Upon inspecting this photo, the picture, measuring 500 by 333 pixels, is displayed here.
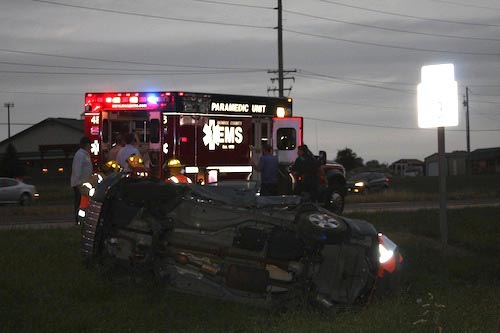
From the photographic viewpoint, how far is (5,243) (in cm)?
1188

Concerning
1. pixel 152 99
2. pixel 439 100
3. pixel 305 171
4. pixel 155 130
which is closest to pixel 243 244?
pixel 439 100

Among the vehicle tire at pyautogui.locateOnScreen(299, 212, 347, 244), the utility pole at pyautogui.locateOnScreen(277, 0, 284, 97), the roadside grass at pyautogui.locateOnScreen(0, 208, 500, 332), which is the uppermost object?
the utility pole at pyautogui.locateOnScreen(277, 0, 284, 97)

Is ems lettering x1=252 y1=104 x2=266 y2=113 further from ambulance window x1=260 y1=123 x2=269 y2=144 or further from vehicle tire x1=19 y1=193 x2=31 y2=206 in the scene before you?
vehicle tire x1=19 y1=193 x2=31 y2=206

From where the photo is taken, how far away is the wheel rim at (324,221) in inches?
289

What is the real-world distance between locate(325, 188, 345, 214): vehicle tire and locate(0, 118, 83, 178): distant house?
142ft

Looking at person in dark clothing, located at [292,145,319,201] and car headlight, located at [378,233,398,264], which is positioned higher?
person in dark clothing, located at [292,145,319,201]

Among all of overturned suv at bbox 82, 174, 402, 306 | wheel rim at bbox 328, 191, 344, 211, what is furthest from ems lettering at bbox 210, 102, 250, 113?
overturned suv at bbox 82, 174, 402, 306

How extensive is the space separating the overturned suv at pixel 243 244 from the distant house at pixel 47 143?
55.4 metres

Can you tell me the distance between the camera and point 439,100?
39.9ft

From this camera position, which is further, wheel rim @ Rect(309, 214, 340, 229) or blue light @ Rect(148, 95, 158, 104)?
blue light @ Rect(148, 95, 158, 104)

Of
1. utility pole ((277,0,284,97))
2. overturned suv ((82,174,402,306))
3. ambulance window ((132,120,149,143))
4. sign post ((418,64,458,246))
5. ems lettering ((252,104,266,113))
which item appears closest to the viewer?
overturned suv ((82,174,402,306))

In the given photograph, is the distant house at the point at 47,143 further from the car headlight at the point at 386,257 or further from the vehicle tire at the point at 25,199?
the car headlight at the point at 386,257

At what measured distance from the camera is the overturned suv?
7418 mm

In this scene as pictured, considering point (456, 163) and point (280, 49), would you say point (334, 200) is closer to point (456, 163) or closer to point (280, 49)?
point (280, 49)
